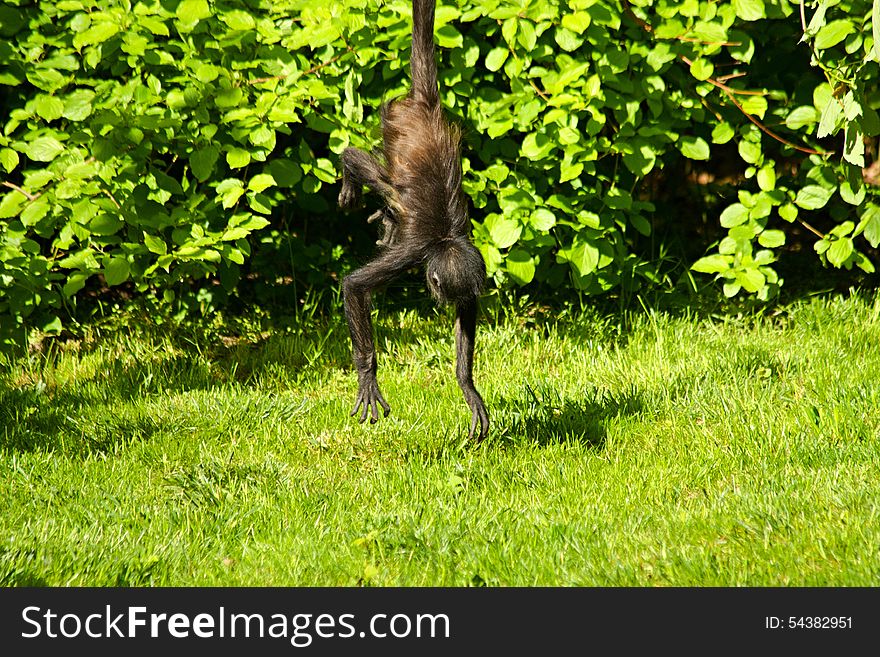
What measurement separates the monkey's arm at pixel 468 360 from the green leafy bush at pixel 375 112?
1.28m

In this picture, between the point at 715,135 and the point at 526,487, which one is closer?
the point at 526,487

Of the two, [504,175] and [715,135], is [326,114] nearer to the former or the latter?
[504,175]

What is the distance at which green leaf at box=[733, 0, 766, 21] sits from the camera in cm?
540

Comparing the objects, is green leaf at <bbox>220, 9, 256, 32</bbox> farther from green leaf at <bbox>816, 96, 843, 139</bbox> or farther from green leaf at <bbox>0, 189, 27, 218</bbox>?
green leaf at <bbox>816, 96, 843, 139</bbox>

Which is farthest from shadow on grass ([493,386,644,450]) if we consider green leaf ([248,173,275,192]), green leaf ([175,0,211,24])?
green leaf ([175,0,211,24])

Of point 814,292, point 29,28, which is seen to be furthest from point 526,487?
point 29,28

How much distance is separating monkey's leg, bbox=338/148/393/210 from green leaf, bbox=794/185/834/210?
2.80m

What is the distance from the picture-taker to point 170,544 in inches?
158

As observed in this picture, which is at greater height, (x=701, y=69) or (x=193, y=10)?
(x=193, y=10)

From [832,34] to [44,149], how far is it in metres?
4.34

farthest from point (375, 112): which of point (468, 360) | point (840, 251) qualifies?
point (840, 251)

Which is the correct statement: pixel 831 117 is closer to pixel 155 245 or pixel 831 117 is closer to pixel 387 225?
pixel 387 225

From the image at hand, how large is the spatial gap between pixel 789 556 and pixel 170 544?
2.43m

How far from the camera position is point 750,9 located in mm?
5418
